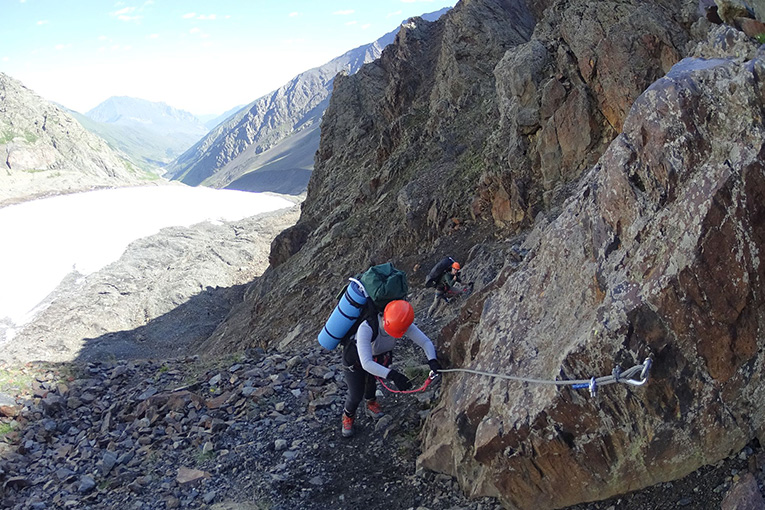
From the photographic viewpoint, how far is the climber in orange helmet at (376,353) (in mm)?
7078

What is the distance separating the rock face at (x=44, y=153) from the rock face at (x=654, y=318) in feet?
325

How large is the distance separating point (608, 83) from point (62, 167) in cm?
12412

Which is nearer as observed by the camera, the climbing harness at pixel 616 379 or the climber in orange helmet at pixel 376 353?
the climbing harness at pixel 616 379

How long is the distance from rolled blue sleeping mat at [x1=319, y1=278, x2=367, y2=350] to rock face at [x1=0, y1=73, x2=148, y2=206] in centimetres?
9632

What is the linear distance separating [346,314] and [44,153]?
427 feet

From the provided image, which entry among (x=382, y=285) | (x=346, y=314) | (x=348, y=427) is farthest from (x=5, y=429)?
(x=382, y=285)

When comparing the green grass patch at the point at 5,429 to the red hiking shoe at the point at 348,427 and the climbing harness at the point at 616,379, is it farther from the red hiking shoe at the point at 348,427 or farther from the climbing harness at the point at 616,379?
the climbing harness at the point at 616,379

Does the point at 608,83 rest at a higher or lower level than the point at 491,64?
lower

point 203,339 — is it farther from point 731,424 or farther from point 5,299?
point 731,424

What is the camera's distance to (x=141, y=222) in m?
62.6

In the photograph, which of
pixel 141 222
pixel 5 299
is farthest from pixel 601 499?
pixel 141 222

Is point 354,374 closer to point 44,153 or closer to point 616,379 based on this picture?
point 616,379

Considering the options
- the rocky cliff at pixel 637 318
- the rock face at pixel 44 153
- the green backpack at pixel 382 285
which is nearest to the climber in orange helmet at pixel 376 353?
the green backpack at pixel 382 285

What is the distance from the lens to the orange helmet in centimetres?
702
